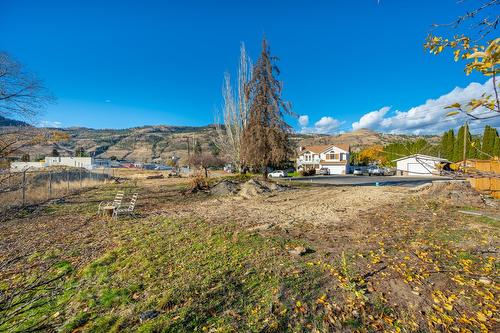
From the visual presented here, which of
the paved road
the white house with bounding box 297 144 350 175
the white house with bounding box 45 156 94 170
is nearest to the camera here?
the paved road

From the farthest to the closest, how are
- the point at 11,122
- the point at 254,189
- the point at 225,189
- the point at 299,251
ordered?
the point at 225,189 < the point at 254,189 < the point at 299,251 < the point at 11,122

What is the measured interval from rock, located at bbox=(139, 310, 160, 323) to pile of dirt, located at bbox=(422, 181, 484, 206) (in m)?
11.4

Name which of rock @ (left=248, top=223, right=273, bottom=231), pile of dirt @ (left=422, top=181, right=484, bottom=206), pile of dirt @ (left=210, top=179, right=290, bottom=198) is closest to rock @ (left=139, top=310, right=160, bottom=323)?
rock @ (left=248, top=223, right=273, bottom=231)

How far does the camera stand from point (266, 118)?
60.8ft

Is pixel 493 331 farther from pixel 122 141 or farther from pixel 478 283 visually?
pixel 122 141

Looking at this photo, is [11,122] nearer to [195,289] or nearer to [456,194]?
[195,289]

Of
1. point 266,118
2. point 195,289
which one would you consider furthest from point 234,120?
point 195,289

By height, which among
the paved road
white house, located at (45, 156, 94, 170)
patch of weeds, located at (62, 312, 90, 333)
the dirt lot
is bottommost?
patch of weeds, located at (62, 312, 90, 333)

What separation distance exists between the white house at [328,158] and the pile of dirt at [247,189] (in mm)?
37189

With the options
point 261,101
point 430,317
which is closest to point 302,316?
point 430,317

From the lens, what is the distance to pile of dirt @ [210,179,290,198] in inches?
596

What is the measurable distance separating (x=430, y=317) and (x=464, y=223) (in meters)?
5.55

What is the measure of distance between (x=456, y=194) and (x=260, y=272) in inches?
419

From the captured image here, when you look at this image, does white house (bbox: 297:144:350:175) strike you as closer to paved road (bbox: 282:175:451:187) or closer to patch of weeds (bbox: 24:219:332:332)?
paved road (bbox: 282:175:451:187)
